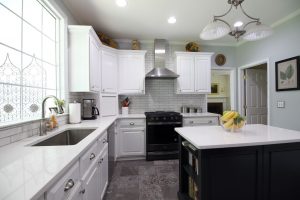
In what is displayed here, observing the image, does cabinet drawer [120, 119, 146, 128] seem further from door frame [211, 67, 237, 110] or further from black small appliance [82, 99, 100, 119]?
door frame [211, 67, 237, 110]

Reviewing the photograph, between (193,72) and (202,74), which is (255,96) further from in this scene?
(193,72)

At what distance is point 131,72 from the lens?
11.0 feet

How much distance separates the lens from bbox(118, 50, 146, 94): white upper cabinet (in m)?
3.34

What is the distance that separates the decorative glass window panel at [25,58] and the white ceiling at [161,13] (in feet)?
2.08

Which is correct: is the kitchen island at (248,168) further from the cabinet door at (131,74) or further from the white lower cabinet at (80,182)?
the cabinet door at (131,74)

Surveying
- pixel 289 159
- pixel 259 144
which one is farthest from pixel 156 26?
pixel 289 159

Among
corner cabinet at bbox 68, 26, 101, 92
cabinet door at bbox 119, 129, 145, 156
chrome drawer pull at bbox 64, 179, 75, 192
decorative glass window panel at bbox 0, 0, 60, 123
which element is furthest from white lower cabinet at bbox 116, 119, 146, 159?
chrome drawer pull at bbox 64, 179, 75, 192

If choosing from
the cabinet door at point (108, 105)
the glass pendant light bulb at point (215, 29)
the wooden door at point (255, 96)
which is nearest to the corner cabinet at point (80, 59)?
the cabinet door at point (108, 105)

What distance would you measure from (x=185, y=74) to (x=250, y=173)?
2522 mm

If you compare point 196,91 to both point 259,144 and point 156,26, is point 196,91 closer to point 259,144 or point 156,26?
point 156,26

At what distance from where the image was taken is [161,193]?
6.67 feet

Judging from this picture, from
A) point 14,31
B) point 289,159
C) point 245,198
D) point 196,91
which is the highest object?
point 14,31

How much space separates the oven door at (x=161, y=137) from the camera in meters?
3.07

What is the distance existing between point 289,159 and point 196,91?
7.61 ft
